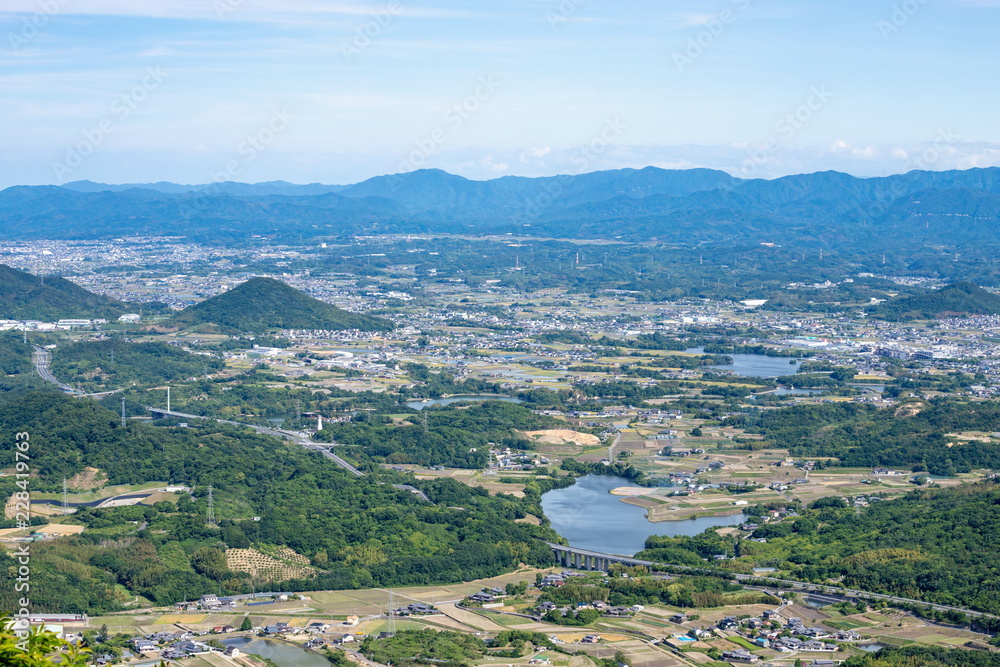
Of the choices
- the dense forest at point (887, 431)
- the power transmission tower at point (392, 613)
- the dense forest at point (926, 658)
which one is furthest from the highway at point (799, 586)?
the dense forest at point (887, 431)

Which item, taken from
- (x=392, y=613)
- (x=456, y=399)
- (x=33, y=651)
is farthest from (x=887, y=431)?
(x=33, y=651)

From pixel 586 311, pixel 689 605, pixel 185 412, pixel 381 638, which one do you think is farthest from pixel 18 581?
pixel 586 311

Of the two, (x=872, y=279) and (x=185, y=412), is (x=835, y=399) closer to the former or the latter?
(x=185, y=412)

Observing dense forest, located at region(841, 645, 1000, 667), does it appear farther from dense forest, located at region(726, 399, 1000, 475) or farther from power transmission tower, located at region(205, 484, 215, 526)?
dense forest, located at region(726, 399, 1000, 475)

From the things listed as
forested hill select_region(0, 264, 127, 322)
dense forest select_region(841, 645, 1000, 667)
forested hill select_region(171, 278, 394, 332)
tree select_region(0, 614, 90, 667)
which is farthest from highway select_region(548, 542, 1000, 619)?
forested hill select_region(0, 264, 127, 322)

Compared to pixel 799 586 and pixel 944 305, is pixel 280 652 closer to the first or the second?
pixel 799 586

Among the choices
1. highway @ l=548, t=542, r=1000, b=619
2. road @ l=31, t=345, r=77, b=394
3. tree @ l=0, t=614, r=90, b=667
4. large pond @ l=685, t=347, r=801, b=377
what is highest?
tree @ l=0, t=614, r=90, b=667
